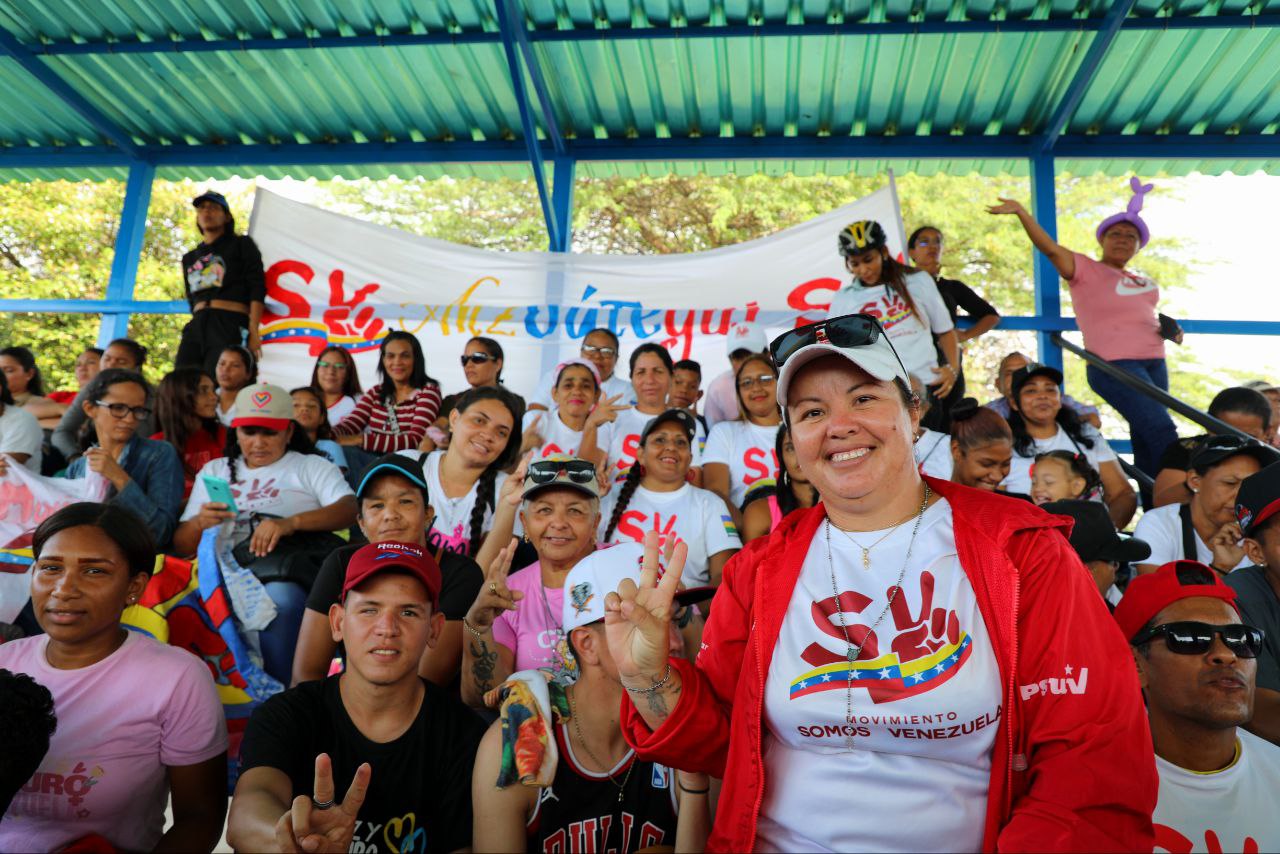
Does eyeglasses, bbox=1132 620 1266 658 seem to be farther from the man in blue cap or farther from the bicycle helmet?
the man in blue cap

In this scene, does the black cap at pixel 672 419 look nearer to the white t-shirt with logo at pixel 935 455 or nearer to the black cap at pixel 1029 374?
Answer: the white t-shirt with logo at pixel 935 455

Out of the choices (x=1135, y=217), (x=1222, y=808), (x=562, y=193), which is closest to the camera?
(x=1222, y=808)

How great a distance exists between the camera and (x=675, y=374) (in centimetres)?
575

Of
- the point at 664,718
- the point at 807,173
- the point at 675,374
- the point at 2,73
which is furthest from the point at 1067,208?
the point at 664,718

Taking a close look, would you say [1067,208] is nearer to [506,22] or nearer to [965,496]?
[506,22]

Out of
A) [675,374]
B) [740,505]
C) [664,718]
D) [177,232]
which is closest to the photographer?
[664,718]

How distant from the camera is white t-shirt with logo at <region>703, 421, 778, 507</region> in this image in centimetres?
451

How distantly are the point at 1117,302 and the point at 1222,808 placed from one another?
14.8ft

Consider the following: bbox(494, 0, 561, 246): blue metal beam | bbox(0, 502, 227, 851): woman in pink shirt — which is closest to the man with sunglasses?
bbox(0, 502, 227, 851): woman in pink shirt

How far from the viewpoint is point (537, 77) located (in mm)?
6395

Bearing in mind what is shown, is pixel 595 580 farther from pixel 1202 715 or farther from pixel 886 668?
pixel 1202 715

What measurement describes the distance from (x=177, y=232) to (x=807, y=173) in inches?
591

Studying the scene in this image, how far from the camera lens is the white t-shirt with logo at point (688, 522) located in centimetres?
382

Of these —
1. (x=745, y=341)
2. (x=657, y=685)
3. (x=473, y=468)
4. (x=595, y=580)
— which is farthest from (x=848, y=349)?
(x=745, y=341)
